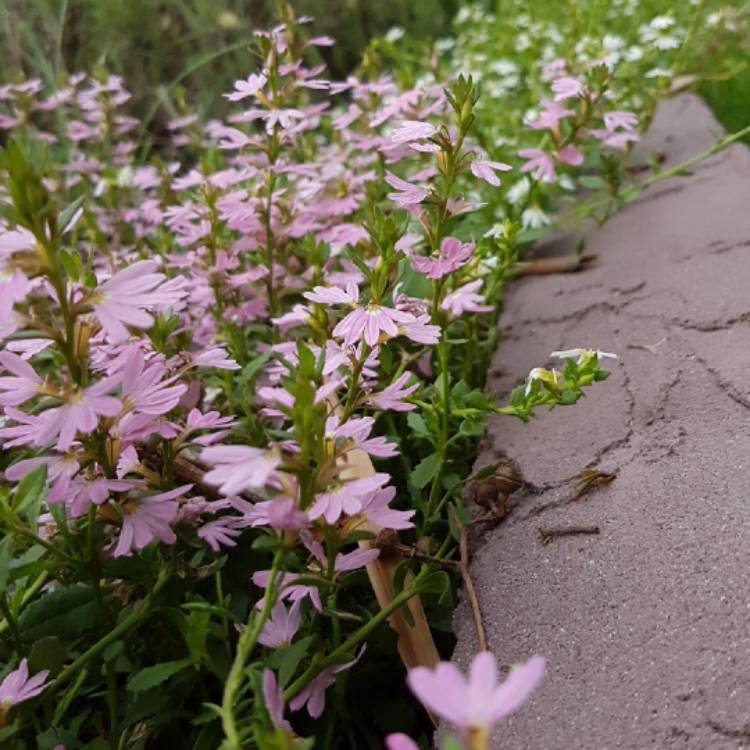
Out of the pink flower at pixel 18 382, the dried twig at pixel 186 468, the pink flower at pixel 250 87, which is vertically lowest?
the dried twig at pixel 186 468

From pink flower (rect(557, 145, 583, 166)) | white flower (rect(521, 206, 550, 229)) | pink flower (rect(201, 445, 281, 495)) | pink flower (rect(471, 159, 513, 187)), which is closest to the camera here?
pink flower (rect(201, 445, 281, 495))

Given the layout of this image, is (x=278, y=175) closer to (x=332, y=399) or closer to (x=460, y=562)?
(x=332, y=399)

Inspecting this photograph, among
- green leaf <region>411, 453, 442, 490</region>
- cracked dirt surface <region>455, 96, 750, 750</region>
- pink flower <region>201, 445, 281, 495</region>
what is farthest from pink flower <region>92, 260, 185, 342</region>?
cracked dirt surface <region>455, 96, 750, 750</region>

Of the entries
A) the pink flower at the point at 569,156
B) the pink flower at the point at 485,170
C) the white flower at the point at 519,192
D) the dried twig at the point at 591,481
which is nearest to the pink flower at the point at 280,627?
the dried twig at the point at 591,481

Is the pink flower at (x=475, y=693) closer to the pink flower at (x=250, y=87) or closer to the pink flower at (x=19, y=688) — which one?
the pink flower at (x=19, y=688)

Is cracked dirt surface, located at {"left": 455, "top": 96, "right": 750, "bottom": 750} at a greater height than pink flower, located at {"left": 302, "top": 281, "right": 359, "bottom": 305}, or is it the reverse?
pink flower, located at {"left": 302, "top": 281, "right": 359, "bottom": 305}

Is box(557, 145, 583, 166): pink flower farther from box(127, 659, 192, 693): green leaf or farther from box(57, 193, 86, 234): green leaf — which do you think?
box(127, 659, 192, 693): green leaf
